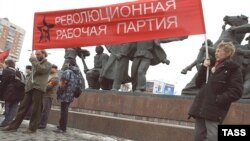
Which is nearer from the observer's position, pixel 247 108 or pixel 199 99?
pixel 199 99

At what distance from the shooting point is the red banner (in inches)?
269

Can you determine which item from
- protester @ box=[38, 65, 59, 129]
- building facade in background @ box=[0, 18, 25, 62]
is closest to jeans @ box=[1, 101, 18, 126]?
protester @ box=[38, 65, 59, 129]

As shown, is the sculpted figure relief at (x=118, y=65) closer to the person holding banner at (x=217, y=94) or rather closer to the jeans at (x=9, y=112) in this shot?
the jeans at (x=9, y=112)

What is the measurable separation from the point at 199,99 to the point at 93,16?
391 centimetres

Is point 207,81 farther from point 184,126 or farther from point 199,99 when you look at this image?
point 184,126

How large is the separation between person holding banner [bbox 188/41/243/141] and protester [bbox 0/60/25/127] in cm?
464

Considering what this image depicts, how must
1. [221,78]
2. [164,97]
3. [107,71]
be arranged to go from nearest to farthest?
1. [221,78]
2. [164,97]
3. [107,71]

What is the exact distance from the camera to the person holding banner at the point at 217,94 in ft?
15.2

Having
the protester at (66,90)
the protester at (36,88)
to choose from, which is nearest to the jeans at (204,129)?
the protester at (36,88)

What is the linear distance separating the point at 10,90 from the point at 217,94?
4.90 meters

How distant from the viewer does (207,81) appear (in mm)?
4895


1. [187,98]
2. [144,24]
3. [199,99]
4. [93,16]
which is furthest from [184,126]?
[199,99]

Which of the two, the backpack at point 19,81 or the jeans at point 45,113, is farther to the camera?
the jeans at point 45,113

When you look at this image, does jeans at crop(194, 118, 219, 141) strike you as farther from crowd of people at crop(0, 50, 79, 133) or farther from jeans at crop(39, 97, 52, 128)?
jeans at crop(39, 97, 52, 128)
